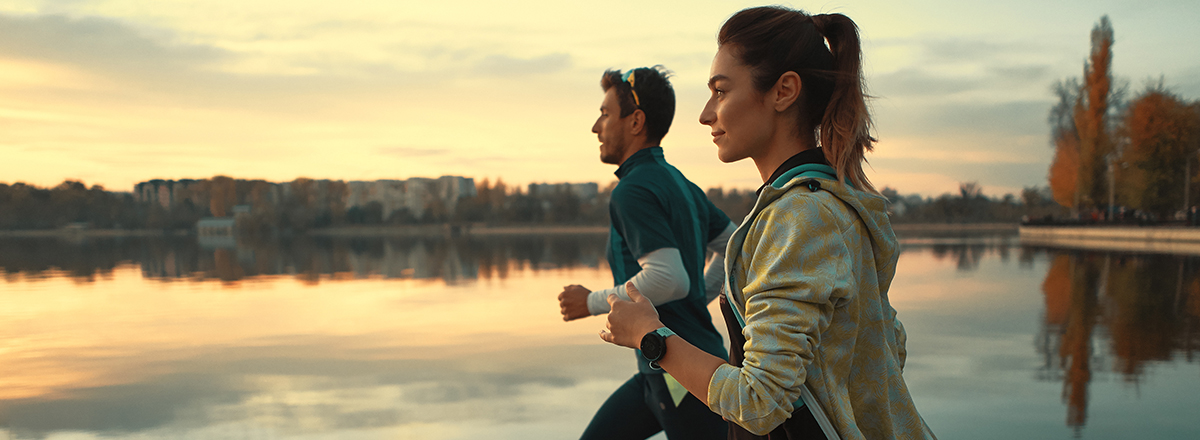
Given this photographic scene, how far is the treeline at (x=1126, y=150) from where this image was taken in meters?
40.8

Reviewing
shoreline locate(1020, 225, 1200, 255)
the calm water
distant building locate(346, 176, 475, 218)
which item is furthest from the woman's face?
distant building locate(346, 176, 475, 218)

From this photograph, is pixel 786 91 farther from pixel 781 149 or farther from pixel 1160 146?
pixel 1160 146

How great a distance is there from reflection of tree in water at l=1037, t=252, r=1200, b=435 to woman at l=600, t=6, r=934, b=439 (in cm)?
398

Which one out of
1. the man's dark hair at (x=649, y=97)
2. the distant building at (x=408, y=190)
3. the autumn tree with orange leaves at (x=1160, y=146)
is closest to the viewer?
the man's dark hair at (x=649, y=97)

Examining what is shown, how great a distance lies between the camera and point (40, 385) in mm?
6238

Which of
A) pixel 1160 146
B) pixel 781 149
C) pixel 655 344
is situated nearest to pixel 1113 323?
pixel 781 149

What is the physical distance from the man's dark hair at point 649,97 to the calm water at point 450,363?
2284mm

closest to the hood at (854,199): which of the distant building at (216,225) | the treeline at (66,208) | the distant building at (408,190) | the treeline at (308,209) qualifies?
the treeline at (308,209)

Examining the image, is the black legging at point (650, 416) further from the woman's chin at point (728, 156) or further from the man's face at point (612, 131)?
the woman's chin at point (728, 156)

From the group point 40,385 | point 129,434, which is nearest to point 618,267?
point 129,434

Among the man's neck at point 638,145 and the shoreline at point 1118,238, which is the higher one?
the man's neck at point 638,145

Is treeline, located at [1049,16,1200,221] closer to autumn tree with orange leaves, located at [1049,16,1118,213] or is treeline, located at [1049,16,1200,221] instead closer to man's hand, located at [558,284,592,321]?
autumn tree with orange leaves, located at [1049,16,1118,213]

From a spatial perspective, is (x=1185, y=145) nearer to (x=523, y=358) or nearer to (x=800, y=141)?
(x=523, y=358)

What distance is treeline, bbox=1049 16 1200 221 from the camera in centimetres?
4075
